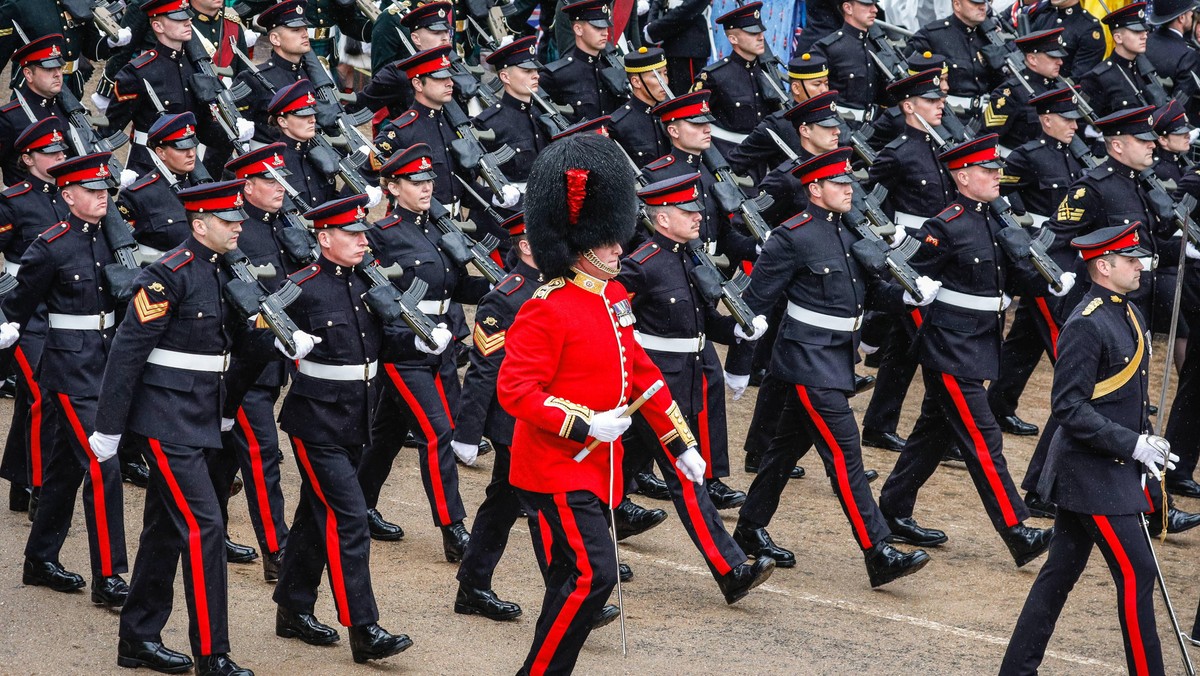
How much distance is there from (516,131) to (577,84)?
2.49 ft

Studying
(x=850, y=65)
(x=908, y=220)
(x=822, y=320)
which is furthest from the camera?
(x=850, y=65)

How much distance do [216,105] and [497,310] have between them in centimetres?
279

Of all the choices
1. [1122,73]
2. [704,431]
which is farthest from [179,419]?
[1122,73]

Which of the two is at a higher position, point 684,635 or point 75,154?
point 75,154

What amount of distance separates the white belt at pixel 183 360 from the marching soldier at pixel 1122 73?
6738 mm

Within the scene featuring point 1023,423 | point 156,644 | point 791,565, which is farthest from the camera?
point 1023,423

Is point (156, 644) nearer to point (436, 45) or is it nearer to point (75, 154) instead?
point (75, 154)

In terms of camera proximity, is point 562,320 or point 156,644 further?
point 156,644

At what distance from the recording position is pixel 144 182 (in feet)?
24.5

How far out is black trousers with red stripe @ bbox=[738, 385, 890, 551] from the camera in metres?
6.78

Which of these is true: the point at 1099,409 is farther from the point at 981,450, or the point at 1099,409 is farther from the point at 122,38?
the point at 122,38

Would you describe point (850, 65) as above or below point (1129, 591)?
above

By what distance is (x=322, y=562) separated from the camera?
19.5 feet

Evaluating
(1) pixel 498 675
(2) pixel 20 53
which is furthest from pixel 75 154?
(1) pixel 498 675
